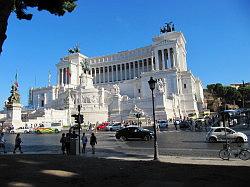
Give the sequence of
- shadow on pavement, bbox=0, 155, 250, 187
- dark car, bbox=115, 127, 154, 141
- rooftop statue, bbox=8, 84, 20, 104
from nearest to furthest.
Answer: shadow on pavement, bbox=0, 155, 250, 187, dark car, bbox=115, 127, 154, 141, rooftop statue, bbox=8, 84, 20, 104

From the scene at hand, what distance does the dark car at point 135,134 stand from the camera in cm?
2828

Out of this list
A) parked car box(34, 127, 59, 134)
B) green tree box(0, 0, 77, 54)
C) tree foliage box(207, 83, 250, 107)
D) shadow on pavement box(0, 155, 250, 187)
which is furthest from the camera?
tree foliage box(207, 83, 250, 107)

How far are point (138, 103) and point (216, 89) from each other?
158 feet

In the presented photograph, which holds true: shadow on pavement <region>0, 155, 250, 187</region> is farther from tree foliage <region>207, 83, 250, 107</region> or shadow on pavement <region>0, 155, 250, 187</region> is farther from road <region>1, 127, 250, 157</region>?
tree foliage <region>207, 83, 250, 107</region>

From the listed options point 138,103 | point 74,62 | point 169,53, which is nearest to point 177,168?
point 138,103

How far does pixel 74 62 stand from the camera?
11562cm

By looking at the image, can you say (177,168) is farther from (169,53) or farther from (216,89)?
(216,89)

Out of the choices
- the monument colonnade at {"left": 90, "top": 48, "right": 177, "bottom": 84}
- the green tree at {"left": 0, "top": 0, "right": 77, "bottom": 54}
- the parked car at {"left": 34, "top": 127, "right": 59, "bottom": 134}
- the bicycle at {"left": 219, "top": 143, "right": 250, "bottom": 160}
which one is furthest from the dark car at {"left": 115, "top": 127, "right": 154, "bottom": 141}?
the monument colonnade at {"left": 90, "top": 48, "right": 177, "bottom": 84}

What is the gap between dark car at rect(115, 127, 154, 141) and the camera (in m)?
28.3

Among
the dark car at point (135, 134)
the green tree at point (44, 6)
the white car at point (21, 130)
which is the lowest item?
the dark car at point (135, 134)

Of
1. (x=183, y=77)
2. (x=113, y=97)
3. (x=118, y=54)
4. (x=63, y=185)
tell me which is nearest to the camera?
(x=63, y=185)

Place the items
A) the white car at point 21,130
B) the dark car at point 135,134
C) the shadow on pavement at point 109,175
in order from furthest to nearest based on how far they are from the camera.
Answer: the white car at point 21,130 < the dark car at point 135,134 < the shadow on pavement at point 109,175

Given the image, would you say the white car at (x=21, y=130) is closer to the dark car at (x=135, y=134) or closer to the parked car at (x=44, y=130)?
A: the parked car at (x=44, y=130)

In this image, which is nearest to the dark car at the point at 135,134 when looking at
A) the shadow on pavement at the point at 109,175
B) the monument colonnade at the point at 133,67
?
the shadow on pavement at the point at 109,175
